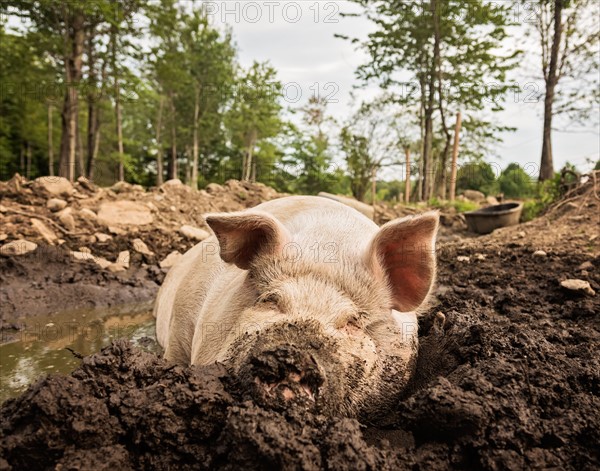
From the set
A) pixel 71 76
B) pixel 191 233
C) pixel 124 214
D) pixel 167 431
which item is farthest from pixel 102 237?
pixel 71 76

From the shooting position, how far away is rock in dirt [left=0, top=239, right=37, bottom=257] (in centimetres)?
637

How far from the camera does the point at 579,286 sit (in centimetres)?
438

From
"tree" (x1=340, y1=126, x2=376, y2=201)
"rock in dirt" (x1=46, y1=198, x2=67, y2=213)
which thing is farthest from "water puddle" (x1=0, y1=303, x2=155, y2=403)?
"tree" (x1=340, y1=126, x2=376, y2=201)

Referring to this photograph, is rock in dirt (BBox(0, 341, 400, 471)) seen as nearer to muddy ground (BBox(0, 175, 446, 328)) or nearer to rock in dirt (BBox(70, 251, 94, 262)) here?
muddy ground (BBox(0, 175, 446, 328))

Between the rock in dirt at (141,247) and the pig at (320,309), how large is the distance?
16.8 ft

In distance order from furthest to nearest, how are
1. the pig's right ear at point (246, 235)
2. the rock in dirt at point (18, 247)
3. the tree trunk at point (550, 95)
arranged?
the tree trunk at point (550, 95) < the rock in dirt at point (18, 247) < the pig's right ear at point (246, 235)

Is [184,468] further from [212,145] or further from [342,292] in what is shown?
[212,145]

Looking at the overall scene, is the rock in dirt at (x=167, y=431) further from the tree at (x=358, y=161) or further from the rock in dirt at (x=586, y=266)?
the tree at (x=358, y=161)

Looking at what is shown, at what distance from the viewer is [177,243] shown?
856 cm

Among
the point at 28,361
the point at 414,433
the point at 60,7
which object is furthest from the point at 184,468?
the point at 60,7

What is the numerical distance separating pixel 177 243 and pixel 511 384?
7.29 metres

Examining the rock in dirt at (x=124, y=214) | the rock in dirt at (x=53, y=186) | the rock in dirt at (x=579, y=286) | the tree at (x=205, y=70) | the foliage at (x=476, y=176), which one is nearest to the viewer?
the rock in dirt at (x=579, y=286)

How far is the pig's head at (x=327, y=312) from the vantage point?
1.76 meters

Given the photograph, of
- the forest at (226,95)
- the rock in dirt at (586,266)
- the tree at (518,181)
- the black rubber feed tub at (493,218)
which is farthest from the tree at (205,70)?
the rock in dirt at (586,266)
